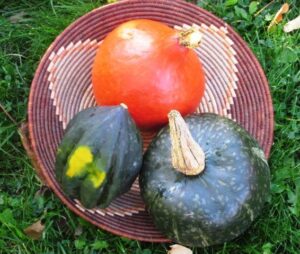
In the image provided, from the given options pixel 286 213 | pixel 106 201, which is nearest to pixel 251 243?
pixel 286 213

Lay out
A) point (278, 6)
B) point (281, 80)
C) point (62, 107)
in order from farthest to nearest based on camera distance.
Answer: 1. point (278, 6)
2. point (281, 80)
3. point (62, 107)

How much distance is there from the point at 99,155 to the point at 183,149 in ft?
0.66

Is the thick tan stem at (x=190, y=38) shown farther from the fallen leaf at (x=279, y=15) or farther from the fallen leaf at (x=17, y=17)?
the fallen leaf at (x=17, y=17)

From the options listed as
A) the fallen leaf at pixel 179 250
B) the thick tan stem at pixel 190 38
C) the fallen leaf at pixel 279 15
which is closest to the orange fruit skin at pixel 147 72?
the thick tan stem at pixel 190 38

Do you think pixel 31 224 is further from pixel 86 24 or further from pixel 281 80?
pixel 281 80

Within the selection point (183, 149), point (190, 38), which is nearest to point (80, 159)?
point (183, 149)

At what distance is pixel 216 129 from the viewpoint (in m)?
1.64

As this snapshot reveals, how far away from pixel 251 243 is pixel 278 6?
0.83 metres

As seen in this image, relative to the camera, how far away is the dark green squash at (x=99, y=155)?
1.52m

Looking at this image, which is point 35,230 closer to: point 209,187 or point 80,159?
point 80,159

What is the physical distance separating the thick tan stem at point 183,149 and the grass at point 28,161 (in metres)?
0.38

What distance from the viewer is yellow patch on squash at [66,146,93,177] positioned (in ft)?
4.97

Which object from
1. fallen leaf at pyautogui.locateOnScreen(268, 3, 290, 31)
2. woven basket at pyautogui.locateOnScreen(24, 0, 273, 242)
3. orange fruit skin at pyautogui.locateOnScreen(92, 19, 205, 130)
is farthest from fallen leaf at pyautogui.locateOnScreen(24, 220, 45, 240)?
fallen leaf at pyautogui.locateOnScreen(268, 3, 290, 31)

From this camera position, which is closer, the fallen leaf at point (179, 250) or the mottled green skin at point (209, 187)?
the mottled green skin at point (209, 187)
